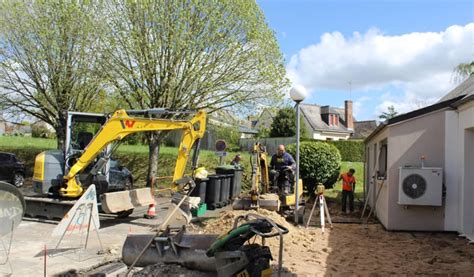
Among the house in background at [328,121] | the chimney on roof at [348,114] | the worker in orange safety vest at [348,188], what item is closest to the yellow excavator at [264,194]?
the worker in orange safety vest at [348,188]

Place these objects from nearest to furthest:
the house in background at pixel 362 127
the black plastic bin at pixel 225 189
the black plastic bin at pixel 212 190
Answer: the black plastic bin at pixel 212 190 < the black plastic bin at pixel 225 189 < the house in background at pixel 362 127

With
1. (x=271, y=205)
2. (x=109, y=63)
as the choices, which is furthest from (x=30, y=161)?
(x=271, y=205)

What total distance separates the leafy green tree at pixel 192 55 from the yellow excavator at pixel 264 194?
20.9ft

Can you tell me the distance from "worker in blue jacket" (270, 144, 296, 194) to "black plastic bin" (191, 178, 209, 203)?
1962 millimetres

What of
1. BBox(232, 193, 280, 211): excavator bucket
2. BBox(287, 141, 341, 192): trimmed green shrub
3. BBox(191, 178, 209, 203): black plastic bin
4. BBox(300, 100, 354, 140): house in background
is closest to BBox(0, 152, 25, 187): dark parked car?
BBox(191, 178, 209, 203): black plastic bin

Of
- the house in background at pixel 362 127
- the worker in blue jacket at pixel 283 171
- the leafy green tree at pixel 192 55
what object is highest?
the house in background at pixel 362 127

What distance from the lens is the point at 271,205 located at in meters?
11.4

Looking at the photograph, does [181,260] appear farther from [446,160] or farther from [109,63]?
[109,63]

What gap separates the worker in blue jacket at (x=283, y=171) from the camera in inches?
492

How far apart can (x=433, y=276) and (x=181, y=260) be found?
158 inches

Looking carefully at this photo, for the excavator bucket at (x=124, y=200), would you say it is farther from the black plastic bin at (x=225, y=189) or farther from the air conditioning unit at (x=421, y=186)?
the air conditioning unit at (x=421, y=186)

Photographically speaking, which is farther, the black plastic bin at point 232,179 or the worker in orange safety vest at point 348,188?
the worker in orange safety vest at point 348,188

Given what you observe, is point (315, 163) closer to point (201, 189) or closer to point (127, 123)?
point (201, 189)

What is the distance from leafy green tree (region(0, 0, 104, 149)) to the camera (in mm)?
19578
